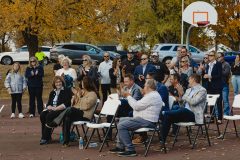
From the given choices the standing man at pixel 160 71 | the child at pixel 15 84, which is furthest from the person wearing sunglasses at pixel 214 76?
the child at pixel 15 84

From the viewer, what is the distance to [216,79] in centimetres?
1673

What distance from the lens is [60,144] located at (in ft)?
43.9

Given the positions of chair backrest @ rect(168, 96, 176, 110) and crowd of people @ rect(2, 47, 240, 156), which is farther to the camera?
chair backrest @ rect(168, 96, 176, 110)

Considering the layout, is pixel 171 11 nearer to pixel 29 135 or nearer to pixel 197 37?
pixel 197 37

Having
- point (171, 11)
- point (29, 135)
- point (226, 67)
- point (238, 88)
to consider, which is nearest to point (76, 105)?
point (29, 135)

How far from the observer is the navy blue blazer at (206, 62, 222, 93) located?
16.6m

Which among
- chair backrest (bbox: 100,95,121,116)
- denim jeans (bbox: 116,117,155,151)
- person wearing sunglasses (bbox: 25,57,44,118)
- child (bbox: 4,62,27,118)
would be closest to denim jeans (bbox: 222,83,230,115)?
person wearing sunglasses (bbox: 25,57,44,118)

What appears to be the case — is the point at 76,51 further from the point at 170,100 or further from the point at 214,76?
the point at 170,100

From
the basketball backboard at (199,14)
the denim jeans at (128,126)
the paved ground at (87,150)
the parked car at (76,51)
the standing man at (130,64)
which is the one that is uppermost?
the basketball backboard at (199,14)

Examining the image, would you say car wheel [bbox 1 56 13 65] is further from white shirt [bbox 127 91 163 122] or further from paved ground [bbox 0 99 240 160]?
white shirt [bbox 127 91 163 122]

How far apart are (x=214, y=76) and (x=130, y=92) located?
417 centimetres

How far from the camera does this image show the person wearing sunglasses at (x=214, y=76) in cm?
1662

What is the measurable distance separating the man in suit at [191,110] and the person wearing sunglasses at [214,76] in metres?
3.33

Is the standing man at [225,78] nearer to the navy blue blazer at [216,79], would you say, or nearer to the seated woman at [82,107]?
the navy blue blazer at [216,79]
